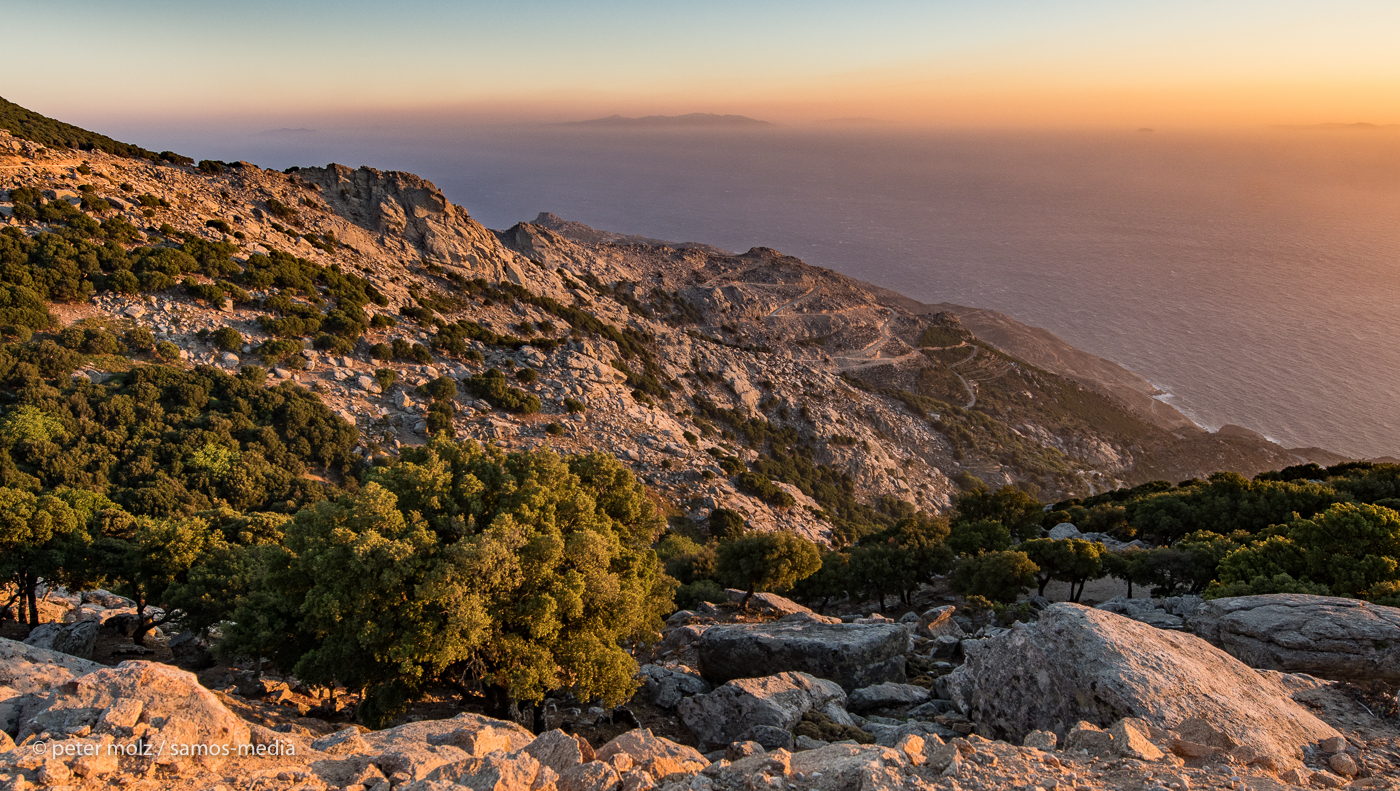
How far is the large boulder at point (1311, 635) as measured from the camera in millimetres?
12727

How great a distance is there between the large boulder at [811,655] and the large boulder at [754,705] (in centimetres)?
156

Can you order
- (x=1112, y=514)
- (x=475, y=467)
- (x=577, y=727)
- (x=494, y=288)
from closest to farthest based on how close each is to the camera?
(x=577, y=727), (x=475, y=467), (x=1112, y=514), (x=494, y=288)

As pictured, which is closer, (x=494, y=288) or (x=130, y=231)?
(x=130, y=231)

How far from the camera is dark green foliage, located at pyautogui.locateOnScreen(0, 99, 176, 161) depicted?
49.9m

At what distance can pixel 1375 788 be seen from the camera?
8.62 meters

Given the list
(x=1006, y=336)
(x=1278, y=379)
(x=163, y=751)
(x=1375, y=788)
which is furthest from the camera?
(x=1006, y=336)

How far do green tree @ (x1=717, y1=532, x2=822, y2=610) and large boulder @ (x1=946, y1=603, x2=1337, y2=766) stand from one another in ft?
38.2

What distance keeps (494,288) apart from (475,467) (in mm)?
51854

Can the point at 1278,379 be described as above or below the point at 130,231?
below

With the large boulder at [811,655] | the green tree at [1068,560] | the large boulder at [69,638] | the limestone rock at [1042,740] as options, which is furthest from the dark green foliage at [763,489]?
the limestone rock at [1042,740]

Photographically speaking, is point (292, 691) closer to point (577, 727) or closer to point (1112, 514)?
point (577, 727)

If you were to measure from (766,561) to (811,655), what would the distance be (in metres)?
7.90

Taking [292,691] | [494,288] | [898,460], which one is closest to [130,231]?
[494,288]

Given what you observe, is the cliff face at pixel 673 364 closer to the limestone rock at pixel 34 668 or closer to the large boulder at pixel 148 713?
the limestone rock at pixel 34 668
